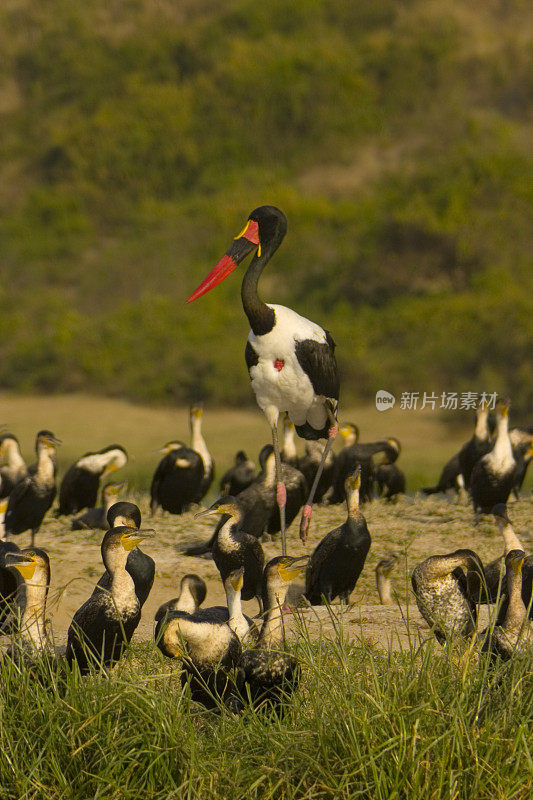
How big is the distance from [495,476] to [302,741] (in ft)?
17.2

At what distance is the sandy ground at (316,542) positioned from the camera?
22.1 feet

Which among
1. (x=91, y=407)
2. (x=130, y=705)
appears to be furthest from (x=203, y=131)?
A: (x=130, y=705)

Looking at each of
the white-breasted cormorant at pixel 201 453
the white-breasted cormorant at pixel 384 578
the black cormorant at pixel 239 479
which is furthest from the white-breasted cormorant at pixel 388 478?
the white-breasted cormorant at pixel 384 578

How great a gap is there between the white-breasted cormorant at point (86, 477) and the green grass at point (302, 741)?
18.9ft

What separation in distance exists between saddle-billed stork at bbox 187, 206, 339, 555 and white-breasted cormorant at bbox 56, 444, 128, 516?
2.56 metres

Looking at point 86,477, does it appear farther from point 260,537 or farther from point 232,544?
point 232,544

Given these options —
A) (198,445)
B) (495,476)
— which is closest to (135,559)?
(495,476)

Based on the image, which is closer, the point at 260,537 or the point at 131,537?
the point at 131,537

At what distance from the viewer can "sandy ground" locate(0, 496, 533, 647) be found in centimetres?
675

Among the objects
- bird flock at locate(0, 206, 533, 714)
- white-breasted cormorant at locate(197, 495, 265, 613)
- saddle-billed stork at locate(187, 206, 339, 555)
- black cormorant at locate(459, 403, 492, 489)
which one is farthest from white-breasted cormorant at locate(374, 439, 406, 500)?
white-breasted cormorant at locate(197, 495, 265, 613)

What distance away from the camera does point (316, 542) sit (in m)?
8.02

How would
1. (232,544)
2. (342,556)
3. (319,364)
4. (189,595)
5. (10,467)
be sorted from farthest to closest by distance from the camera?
(10,467)
(319,364)
(342,556)
(232,544)
(189,595)

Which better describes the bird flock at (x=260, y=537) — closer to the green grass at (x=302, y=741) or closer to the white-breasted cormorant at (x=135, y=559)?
the white-breasted cormorant at (x=135, y=559)

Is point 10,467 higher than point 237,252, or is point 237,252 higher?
point 237,252
